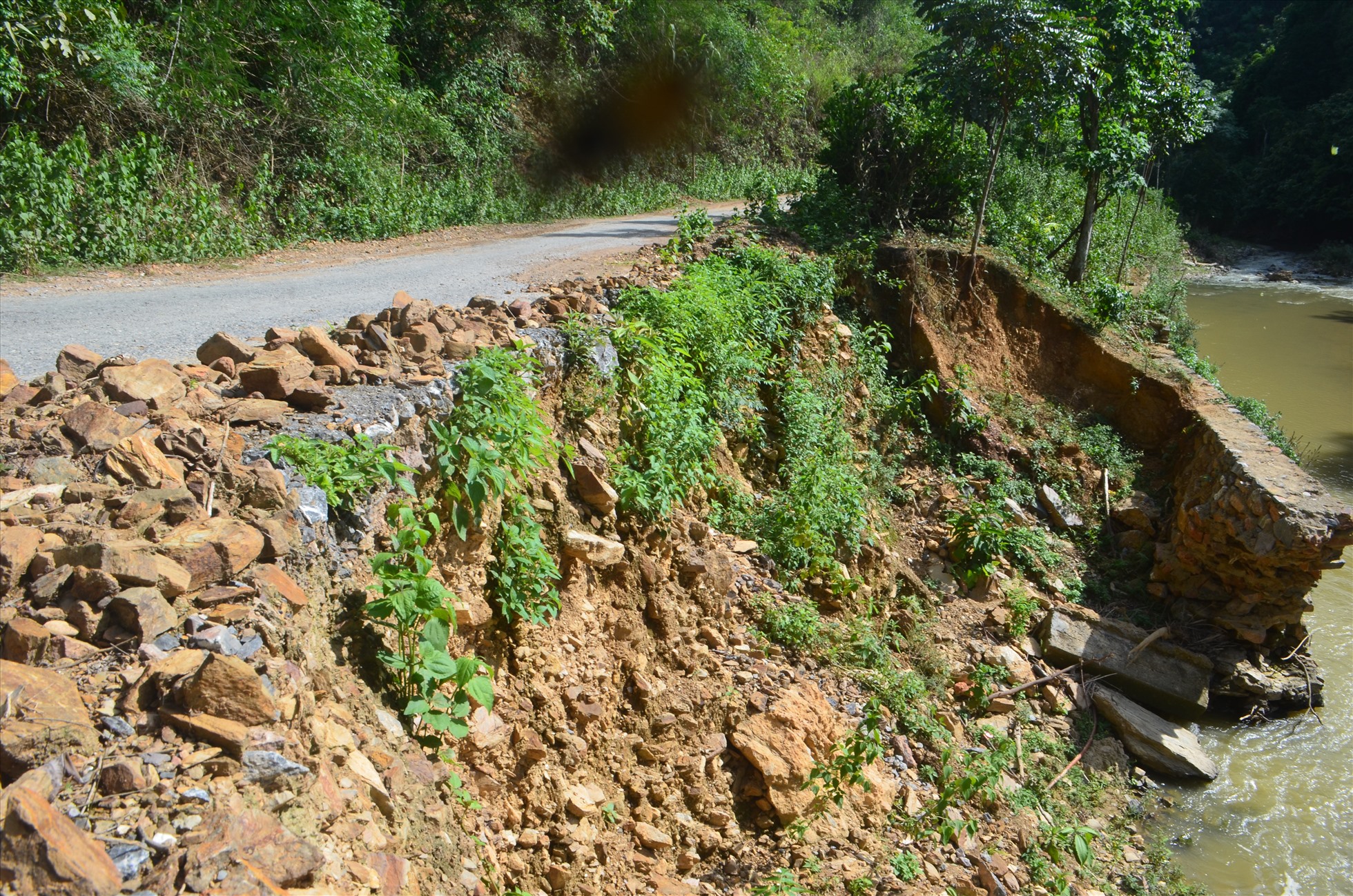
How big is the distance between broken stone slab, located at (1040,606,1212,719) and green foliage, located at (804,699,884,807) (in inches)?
126

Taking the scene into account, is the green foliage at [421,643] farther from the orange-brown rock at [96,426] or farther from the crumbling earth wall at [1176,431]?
the crumbling earth wall at [1176,431]

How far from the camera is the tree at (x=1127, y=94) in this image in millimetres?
11172

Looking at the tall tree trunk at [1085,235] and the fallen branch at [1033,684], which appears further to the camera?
the tall tree trunk at [1085,235]

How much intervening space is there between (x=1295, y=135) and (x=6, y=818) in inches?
1403

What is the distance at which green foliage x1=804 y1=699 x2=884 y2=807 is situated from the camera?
4.44 meters

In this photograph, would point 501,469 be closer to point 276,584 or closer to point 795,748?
point 276,584

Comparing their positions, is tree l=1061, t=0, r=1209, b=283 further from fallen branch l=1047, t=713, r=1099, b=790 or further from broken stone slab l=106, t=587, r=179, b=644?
broken stone slab l=106, t=587, r=179, b=644

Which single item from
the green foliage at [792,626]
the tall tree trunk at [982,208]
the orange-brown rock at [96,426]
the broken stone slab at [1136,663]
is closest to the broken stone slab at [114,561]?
the orange-brown rock at [96,426]

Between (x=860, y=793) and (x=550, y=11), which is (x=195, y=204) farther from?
(x=550, y=11)

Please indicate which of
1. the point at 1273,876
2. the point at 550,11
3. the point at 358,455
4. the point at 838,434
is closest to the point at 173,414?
the point at 358,455

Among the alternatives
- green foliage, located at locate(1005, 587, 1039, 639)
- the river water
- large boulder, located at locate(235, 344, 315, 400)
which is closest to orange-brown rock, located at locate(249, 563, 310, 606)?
large boulder, located at locate(235, 344, 315, 400)

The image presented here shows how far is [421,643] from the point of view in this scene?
9.73 ft

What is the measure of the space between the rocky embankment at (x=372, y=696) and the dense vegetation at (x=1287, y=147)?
28401mm

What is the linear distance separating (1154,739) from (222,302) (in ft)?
25.8
